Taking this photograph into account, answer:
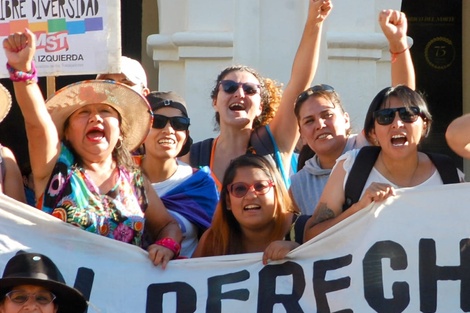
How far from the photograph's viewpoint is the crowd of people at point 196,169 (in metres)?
5.68

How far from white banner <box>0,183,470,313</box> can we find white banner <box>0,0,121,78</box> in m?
0.89

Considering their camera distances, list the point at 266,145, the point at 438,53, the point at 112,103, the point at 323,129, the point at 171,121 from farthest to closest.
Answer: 1. the point at 438,53
2. the point at 266,145
3. the point at 171,121
4. the point at 323,129
5. the point at 112,103

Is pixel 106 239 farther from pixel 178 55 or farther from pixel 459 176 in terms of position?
pixel 178 55

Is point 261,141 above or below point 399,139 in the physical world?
below

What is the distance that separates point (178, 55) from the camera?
8.75 meters

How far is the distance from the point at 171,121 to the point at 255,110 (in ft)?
1.49

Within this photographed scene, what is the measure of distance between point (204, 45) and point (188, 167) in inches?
88.8

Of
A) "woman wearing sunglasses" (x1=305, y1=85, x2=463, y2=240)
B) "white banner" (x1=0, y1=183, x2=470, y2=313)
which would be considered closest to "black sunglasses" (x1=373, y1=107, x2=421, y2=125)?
"woman wearing sunglasses" (x1=305, y1=85, x2=463, y2=240)

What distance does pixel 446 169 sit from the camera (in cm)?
576

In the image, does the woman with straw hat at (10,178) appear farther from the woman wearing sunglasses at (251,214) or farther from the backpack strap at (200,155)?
the backpack strap at (200,155)

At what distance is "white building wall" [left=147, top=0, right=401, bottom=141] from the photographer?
339 inches

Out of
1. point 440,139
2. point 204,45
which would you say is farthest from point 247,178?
point 440,139

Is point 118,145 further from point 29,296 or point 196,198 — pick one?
point 29,296

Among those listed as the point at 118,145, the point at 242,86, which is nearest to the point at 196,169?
the point at 242,86
